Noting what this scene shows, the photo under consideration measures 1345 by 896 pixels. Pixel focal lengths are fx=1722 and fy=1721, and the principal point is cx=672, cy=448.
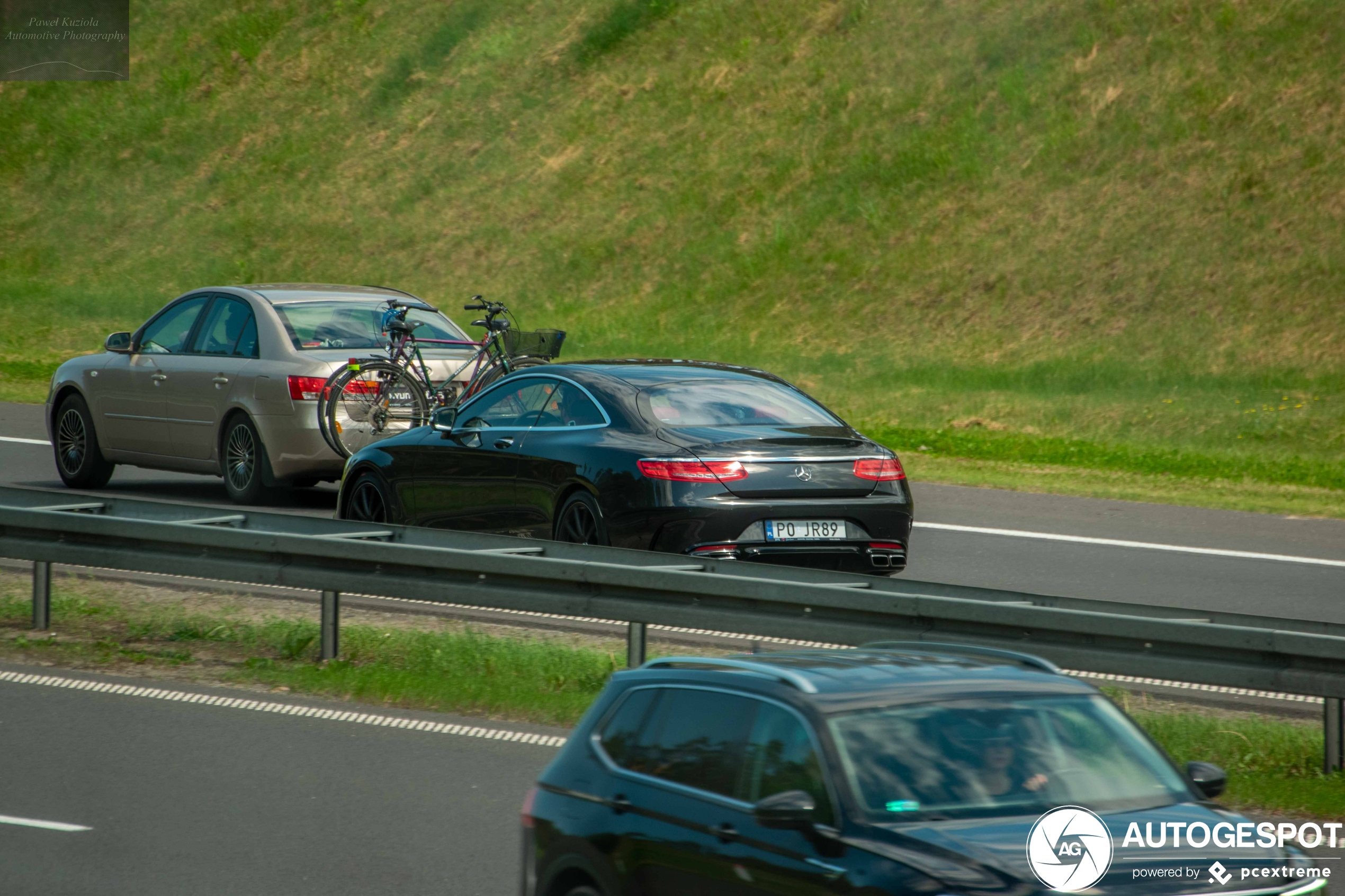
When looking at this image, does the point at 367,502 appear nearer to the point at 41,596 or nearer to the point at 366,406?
the point at 366,406

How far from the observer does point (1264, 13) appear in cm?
3372

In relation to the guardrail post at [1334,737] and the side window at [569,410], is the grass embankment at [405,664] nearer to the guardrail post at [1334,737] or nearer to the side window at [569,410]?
the guardrail post at [1334,737]

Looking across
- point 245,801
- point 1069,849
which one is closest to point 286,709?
point 245,801

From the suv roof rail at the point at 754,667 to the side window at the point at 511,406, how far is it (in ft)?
21.7

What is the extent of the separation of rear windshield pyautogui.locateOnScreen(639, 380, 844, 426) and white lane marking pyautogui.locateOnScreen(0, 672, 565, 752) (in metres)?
2.88

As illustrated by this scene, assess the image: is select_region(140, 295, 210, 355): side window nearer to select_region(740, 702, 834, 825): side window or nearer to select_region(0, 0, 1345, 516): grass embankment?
select_region(0, 0, 1345, 516): grass embankment

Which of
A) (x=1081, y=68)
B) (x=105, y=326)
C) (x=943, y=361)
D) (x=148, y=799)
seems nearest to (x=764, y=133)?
(x=1081, y=68)

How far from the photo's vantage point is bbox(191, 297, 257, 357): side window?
50.6 feet

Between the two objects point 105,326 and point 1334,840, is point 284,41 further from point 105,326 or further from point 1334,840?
point 1334,840

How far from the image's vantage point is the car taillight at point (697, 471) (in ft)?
34.1

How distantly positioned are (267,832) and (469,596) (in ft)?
8.77

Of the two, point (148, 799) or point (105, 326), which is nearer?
point (148, 799)

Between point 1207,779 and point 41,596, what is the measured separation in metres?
8.02

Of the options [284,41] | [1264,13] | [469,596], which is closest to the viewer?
[469,596]
